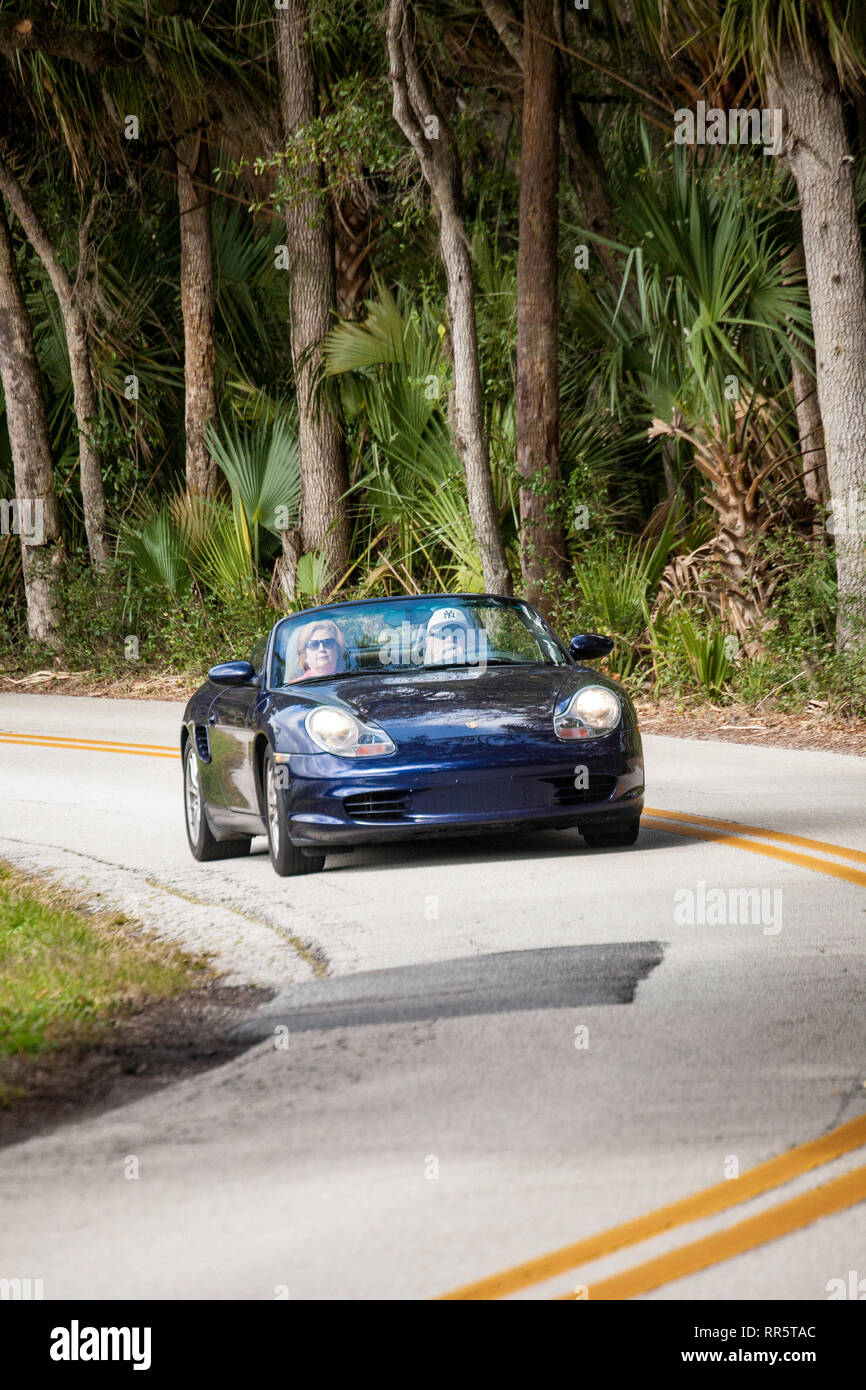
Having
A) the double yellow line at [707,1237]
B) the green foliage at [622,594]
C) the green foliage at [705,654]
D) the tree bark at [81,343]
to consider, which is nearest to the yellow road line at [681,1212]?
the double yellow line at [707,1237]

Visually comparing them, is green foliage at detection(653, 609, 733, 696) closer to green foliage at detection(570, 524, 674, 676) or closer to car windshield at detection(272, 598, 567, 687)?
green foliage at detection(570, 524, 674, 676)

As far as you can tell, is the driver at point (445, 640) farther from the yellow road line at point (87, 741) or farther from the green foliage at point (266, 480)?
the green foliage at point (266, 480)

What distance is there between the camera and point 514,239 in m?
26.1

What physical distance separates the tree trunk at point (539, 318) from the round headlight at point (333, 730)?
37.3ft

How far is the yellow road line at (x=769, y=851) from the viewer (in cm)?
897

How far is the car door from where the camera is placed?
33.3 feet

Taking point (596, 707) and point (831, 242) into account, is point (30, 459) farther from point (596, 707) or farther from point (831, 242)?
point (596, 707)

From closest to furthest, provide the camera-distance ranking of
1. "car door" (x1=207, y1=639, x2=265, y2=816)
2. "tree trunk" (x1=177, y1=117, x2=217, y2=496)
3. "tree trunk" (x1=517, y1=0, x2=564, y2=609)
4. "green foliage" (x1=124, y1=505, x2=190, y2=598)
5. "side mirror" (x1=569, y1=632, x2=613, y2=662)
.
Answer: "car door" (x1=207, y1=639, x2=265, y2=816) → "side mirror" (x1=569, y1=632, x2=613, y2=662) → "tree trunk" (x1=517, y1=0, x2=564, y2=609) → "green foliage" (x1=124, y1=505, x2=190, y2=598) → "tree trunk" (x1=177, y1=117, x2=217, y2=496)

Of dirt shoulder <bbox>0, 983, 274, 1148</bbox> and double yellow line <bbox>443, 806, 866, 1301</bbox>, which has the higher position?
double yellow line <bbox>443, 806, 866, 1301</bbox>

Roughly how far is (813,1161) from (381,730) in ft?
16.2

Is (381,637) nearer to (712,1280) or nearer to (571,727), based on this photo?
(571,727)

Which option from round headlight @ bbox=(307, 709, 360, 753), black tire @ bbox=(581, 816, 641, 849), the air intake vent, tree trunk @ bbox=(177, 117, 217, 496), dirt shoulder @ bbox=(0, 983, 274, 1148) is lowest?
black tire @ bbox=(581, 816, 641, 849)

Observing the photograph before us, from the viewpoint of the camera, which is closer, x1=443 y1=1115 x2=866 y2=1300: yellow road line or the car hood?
x1=443 y1=1115 x2=866 y2=1300: yellow road line

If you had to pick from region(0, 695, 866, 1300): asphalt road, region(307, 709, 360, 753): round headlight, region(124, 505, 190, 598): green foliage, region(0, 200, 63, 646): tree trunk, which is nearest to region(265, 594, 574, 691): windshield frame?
region(307, 709, 360, 753): round headlight
